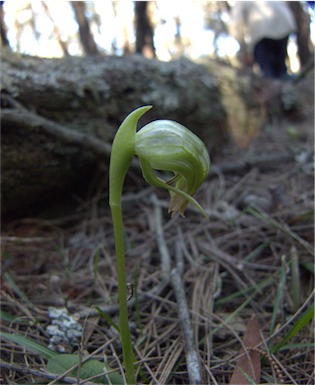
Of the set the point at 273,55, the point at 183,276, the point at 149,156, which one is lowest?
the point at 183,276

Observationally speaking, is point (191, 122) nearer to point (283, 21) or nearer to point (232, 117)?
point (232, 117)

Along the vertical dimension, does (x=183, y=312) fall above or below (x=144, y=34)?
below

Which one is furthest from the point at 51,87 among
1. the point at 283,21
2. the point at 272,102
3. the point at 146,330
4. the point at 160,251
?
the point at 283,21

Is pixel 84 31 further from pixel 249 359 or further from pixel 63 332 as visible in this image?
pixel 249 359

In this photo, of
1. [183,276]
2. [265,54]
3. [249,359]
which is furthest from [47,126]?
[265,54]

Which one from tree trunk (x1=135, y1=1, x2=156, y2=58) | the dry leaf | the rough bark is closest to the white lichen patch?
the dry leaf

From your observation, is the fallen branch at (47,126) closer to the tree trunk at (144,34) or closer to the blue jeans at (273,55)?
the tree trunk at (144,34)
